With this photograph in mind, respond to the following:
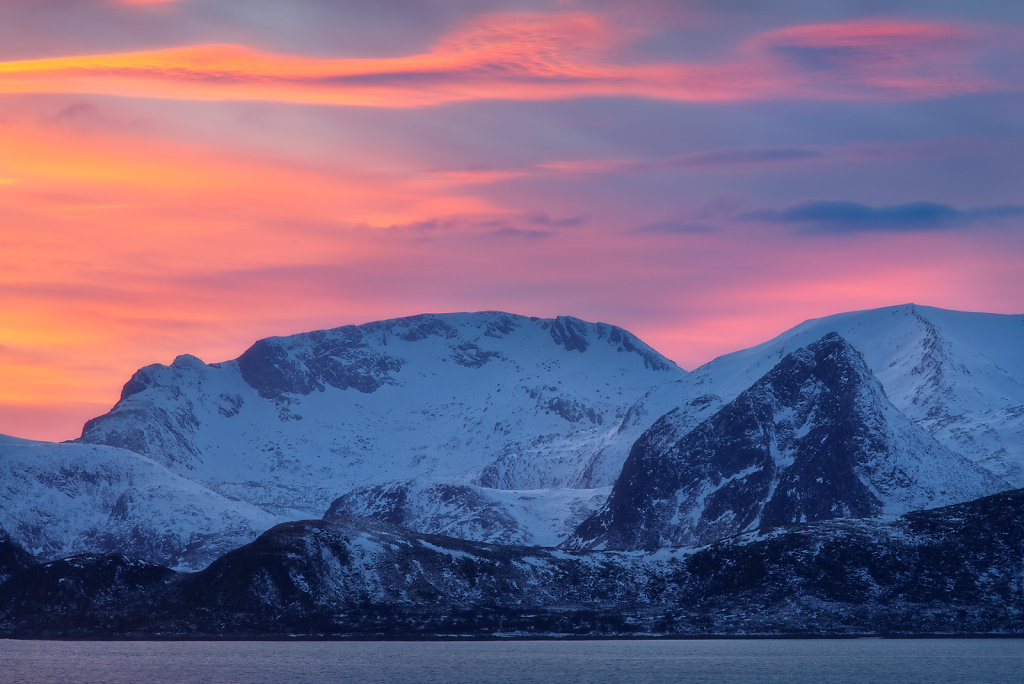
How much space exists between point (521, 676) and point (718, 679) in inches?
1014

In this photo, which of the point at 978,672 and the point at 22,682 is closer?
the point at 22,682

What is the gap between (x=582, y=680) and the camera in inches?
7628

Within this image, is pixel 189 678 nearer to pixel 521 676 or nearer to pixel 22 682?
pixel 22 682

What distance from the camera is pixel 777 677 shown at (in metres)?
194

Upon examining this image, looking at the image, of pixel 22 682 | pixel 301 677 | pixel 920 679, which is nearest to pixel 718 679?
pixel 920 679

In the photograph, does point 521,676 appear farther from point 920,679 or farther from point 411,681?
point 920,679

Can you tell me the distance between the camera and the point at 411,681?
627 feet

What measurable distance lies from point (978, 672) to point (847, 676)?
1785cm

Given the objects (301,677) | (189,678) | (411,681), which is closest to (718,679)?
(411,681)

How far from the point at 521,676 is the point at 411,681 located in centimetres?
1576

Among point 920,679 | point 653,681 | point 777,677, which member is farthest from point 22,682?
point 920,679

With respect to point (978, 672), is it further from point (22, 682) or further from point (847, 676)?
point (22, 682)

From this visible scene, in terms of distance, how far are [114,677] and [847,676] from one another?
95.0 metres

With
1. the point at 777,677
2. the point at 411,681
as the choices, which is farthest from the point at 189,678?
the point at 777,677
